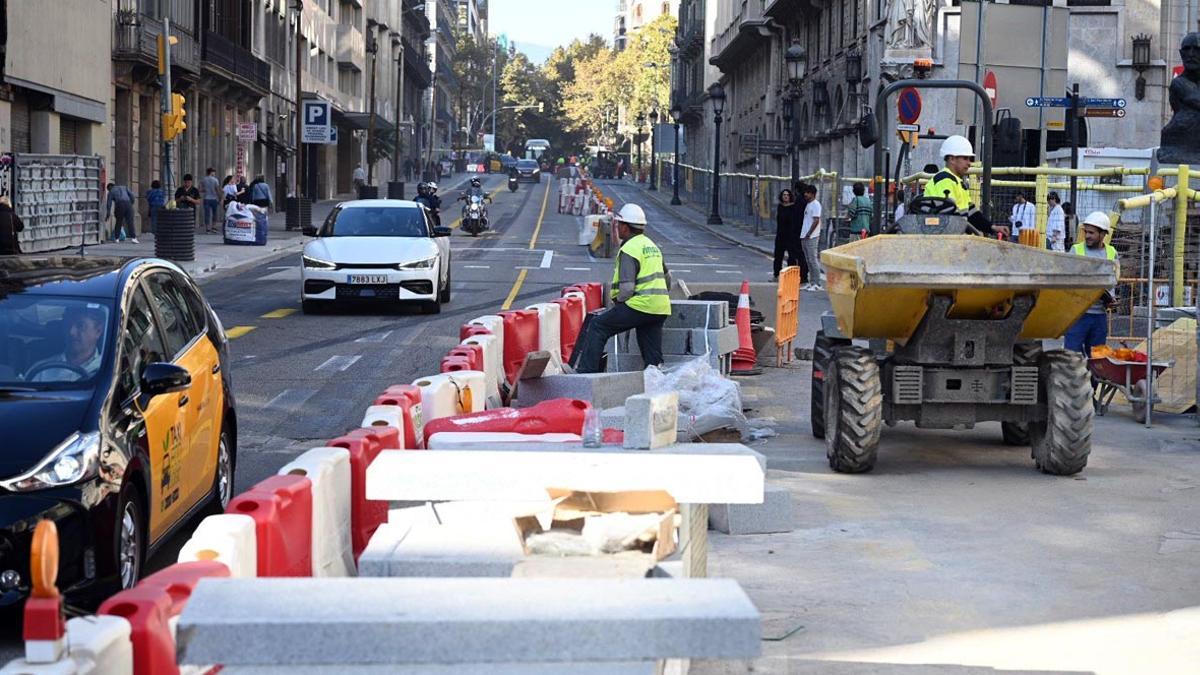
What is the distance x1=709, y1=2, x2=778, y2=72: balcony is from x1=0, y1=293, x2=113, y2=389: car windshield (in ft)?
199

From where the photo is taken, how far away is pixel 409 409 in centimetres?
846

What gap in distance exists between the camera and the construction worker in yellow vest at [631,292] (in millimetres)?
13766

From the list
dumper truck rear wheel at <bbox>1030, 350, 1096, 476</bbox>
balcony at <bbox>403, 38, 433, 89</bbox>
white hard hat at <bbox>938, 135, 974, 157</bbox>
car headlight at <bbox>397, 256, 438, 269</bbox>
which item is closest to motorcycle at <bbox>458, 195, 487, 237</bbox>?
car headlight at <bbox>397, 256, 438, 269</bbox>

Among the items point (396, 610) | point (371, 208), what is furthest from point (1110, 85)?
point (396, 610)

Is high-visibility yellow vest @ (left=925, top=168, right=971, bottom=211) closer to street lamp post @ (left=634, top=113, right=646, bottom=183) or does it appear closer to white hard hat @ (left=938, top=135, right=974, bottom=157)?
white hard hat @ (left=938, top=135, right=974, bottom=157)

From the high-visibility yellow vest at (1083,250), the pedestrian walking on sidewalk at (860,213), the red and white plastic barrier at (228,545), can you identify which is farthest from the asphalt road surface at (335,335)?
the high-visibility yellow vest at (1083,250)

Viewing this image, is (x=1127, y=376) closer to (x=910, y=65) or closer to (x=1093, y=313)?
(x=1093, y=313)

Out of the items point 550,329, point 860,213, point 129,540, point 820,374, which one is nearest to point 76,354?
point 129,540

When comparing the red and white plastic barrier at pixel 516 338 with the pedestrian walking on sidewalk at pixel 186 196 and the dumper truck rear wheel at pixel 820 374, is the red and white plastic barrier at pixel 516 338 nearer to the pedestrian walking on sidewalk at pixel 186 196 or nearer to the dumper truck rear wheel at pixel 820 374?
the dumper truck rear wheel at pixel 820 374

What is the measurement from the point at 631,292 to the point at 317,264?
906 cm

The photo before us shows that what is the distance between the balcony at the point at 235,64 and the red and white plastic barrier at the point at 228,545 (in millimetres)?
44897

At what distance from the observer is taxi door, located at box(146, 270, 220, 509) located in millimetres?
8422

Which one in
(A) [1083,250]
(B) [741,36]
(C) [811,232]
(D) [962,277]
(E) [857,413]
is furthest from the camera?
(B) [741,36]

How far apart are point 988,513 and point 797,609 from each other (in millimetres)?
2796
